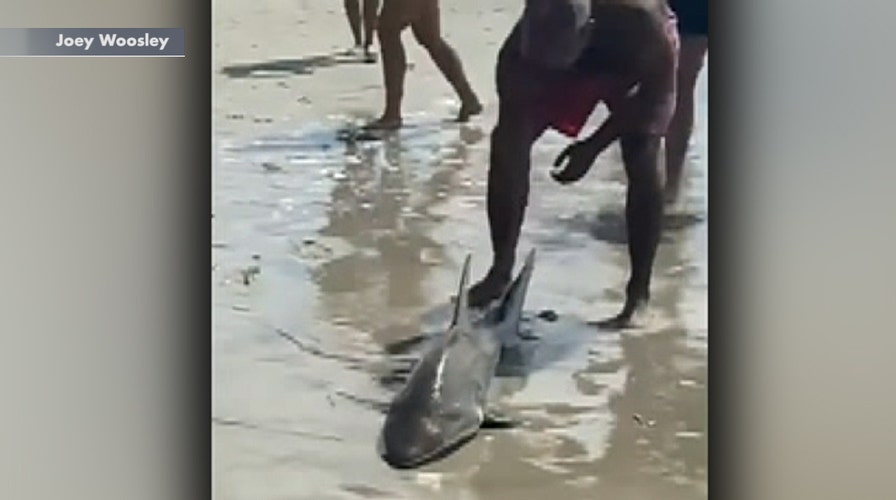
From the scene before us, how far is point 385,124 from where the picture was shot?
1.34 metres

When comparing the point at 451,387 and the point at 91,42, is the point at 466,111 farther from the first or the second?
the point at 91,42

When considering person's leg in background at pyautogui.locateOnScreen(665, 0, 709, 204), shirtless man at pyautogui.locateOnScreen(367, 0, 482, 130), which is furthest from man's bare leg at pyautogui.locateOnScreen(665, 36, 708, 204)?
shirtless man at pyautogui.locateOnScreen(367, 0, 482, 130)

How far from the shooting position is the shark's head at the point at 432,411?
1.35 meters

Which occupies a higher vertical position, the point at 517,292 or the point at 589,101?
the point at 589,101

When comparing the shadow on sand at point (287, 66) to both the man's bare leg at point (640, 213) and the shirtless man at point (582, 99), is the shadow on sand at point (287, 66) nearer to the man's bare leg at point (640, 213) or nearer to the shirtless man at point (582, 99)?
the shirtless man at point (582, 99)

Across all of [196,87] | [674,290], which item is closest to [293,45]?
[196,87]

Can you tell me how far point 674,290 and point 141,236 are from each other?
61 cm

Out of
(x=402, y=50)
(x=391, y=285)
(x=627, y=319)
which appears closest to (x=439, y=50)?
(x=402, y=50)

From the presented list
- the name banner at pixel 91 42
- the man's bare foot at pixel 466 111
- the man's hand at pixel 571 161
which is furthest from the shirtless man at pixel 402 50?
the name banner at pixel 91 42

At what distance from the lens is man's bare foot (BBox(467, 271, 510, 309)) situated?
1355 millimetres

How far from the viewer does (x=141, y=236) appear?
4.39ft

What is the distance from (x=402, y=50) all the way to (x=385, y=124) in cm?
9

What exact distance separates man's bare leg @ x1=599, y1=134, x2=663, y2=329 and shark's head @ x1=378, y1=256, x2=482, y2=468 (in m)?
0.18

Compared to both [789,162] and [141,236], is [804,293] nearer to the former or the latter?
[789,162]
